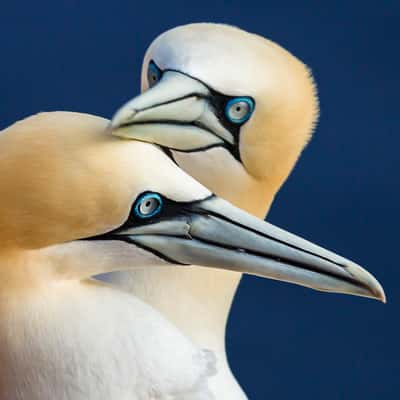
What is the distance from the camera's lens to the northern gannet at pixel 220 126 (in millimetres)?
3863

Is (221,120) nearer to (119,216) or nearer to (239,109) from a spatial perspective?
(239,109)

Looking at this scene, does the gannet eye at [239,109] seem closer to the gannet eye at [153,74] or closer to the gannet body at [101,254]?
the gannet eye at [153,74]

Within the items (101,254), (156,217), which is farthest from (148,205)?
(101,254)

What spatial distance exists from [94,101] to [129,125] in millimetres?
3121

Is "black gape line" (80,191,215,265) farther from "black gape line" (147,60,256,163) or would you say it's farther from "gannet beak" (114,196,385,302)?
"black gape line" (147,60,256,163)

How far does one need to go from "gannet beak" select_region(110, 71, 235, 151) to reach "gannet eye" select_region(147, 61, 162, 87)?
0.32 ft

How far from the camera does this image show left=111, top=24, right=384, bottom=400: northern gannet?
386 cm

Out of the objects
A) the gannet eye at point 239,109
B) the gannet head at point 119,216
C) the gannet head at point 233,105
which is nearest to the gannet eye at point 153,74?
the gannet head at point 233,105

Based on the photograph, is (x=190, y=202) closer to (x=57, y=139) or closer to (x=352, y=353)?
(x=57, y=139)

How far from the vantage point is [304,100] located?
3971mm

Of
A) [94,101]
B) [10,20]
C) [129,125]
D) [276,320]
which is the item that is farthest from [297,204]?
[129,125]

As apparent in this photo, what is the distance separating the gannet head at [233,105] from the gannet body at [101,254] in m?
0.74

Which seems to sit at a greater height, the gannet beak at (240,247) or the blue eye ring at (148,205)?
the blue eye ring at (148,205)

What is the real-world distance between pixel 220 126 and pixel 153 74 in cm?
28
